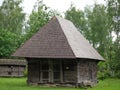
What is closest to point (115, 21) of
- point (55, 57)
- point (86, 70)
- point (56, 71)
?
point (86, 70)

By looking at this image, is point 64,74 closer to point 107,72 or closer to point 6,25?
point 107,72

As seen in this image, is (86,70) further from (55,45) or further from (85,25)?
(85,25)

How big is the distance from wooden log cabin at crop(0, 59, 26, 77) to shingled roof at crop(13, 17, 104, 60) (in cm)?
1679

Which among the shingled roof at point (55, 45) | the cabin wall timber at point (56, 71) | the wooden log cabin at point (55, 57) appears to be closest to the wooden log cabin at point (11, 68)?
the shingled roof at point (55, 45)

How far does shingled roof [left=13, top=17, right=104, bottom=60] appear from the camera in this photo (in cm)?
2903

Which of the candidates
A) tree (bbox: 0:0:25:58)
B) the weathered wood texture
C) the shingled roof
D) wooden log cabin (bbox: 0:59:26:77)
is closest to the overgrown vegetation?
tree (bbox: 0:0:25:58)

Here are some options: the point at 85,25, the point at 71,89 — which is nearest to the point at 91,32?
the point at 85,25

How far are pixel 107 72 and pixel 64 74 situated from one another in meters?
22.0

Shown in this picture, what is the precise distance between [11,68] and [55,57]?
2049 centimetres

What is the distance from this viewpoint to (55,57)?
28750mm

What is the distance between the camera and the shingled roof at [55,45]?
29031 mm

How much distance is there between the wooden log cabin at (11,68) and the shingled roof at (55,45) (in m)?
16.8

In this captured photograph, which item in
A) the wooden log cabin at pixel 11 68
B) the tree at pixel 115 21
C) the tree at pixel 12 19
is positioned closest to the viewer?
the wooden log cabin at pixel 11 68

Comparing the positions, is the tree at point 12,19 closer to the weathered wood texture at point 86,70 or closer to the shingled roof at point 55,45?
the weathered wood texture at point 86,70
